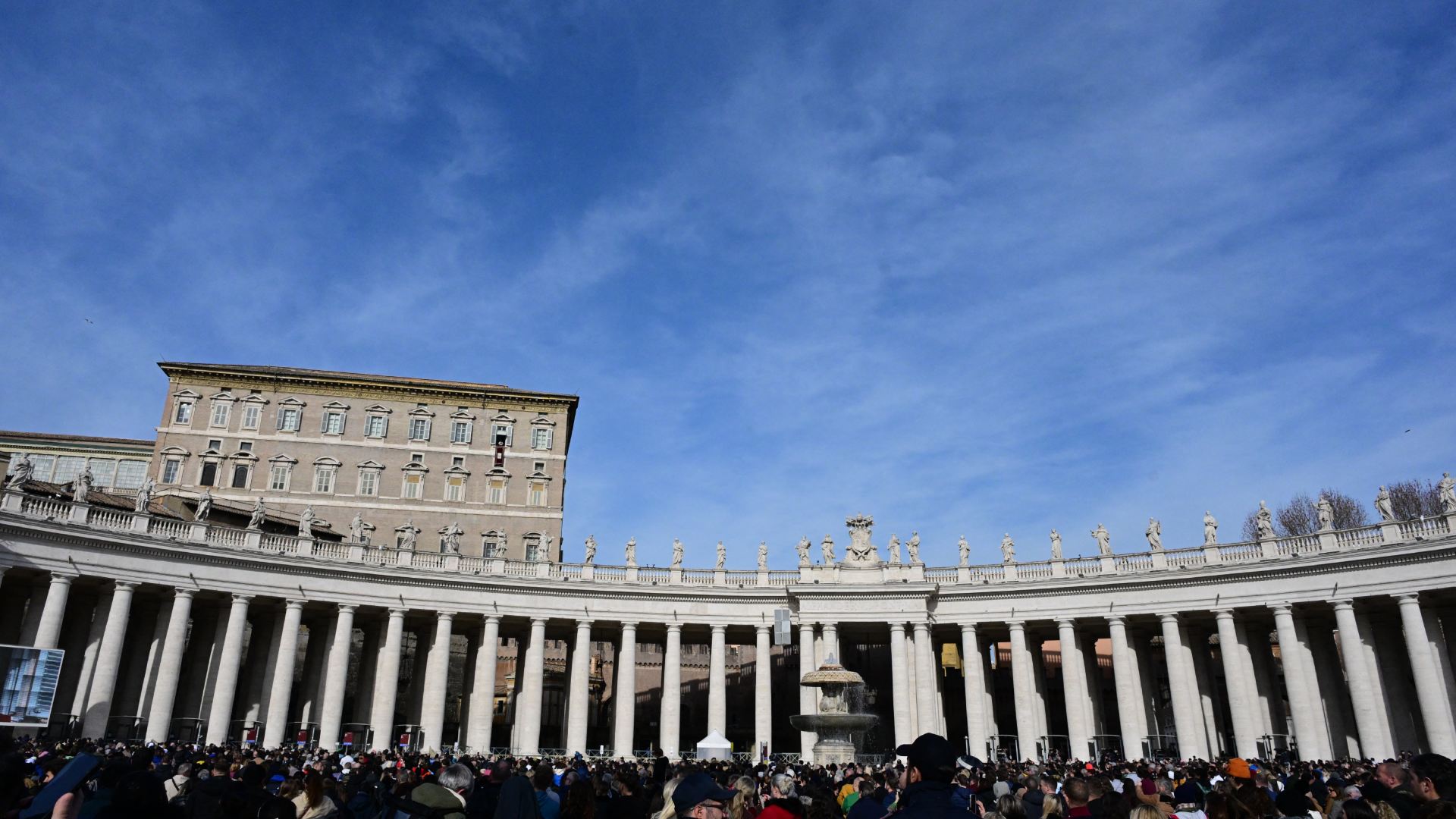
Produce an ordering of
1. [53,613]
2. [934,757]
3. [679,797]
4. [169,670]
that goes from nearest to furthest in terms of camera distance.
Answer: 1. [934,757]
2. [679,797]
3. [53,613]
4. [169,670]

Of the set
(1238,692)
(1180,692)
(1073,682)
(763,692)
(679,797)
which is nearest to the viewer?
(679,797)

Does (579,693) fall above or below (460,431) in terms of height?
below

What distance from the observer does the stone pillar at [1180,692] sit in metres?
49.7

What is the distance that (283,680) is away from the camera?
163 feet

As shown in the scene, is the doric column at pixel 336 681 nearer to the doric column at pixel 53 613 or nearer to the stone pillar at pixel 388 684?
the stone pillar at pixel 388 684

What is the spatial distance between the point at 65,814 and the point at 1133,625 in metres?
57.1

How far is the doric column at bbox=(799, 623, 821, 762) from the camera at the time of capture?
5312 centimetres

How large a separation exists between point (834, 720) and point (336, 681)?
95.6ft

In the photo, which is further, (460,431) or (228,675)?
(460,431)

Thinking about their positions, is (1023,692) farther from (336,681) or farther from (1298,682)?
(336,681)

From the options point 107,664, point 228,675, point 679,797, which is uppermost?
point 107,664

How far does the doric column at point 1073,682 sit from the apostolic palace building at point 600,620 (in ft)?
0.67

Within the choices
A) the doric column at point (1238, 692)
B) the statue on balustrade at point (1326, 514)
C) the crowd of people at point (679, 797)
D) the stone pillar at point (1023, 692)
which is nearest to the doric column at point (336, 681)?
the stone pillar at point (1023, 692)

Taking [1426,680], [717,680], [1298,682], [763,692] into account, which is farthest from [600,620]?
[1426,680]
